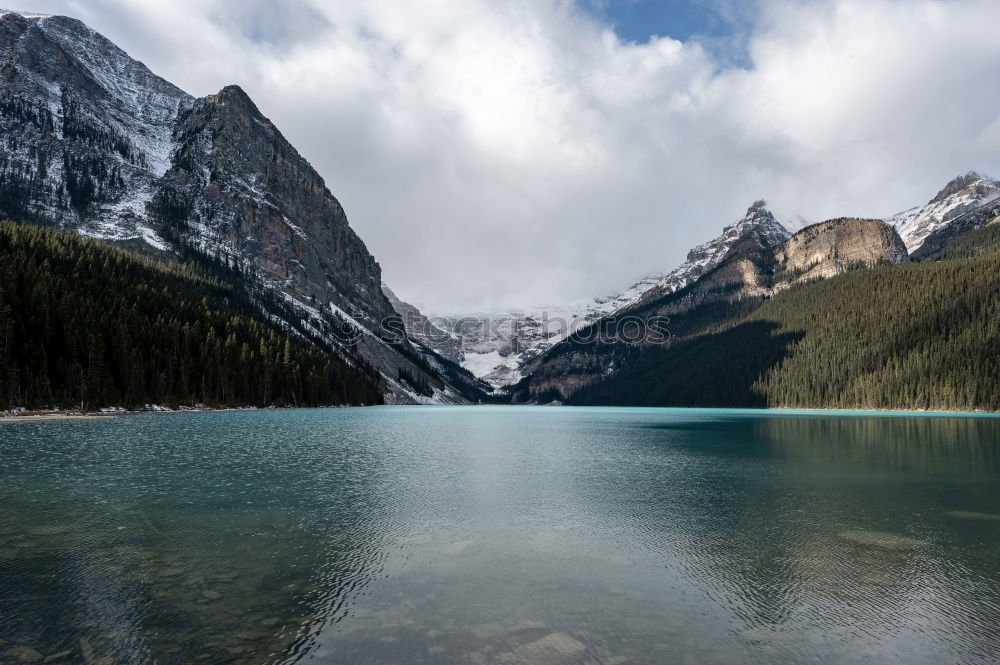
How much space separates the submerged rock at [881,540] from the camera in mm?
18188

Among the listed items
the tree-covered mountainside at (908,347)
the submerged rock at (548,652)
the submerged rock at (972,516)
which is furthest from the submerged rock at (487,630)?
the tree-covered mountainside at (908,347)

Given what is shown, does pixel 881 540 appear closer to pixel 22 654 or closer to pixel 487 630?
pixel 487 630

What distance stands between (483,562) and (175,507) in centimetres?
1438

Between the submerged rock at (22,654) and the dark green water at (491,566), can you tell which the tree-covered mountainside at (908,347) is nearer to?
the dark green water at (491,566)

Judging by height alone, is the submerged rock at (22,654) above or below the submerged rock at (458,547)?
below

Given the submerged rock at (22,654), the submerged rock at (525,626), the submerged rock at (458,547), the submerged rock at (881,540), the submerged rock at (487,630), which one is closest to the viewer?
the submerged rock at (22,654)

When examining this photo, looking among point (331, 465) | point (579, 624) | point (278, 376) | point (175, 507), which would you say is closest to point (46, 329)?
point (278, 376)

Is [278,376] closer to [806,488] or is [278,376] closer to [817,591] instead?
[806,488]

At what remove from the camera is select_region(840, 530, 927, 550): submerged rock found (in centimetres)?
1819

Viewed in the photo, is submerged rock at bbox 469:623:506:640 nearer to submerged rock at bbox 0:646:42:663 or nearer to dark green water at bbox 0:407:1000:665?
dark green water at bbox 0:407:1000:665

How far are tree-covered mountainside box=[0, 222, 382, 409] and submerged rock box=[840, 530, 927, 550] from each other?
101 m

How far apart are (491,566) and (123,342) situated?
10361 centimetres

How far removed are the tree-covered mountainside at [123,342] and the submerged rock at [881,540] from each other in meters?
101

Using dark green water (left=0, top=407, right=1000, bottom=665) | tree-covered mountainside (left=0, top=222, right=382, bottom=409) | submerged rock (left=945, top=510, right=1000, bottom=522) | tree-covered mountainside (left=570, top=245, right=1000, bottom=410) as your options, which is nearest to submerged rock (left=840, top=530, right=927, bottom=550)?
dark green water (left=0, top=407, right=1000, bottom=665)
